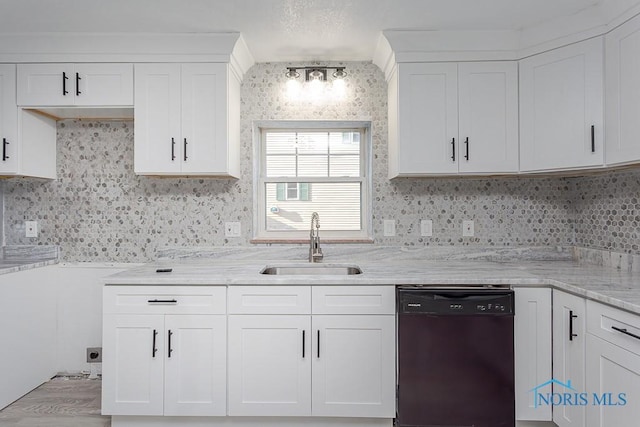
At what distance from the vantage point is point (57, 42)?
2.44 meters

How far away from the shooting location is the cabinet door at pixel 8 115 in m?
2.44

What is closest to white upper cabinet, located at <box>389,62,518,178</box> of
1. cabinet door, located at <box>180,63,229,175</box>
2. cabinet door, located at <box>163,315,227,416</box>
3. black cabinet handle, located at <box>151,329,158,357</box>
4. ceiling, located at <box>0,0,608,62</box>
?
ceiling, located at <box>0,0,608,62</box>

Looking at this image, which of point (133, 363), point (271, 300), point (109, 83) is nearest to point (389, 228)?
point (271, 300)

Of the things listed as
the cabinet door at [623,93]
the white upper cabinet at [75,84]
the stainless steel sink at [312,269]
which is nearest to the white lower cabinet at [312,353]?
the stainless steel sink at [312,269]

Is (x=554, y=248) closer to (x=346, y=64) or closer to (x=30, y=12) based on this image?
(x=346, y=64)

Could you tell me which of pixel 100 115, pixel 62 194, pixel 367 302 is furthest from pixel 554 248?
pixel 62 194

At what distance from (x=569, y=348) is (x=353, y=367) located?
108cm

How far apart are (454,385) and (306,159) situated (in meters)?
1.82

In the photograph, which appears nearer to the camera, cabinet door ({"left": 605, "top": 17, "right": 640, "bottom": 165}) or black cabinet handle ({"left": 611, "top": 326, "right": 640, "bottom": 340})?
black cabinet handle ({"left": 611, "top": 326, "right": 640, "bottom": 340})

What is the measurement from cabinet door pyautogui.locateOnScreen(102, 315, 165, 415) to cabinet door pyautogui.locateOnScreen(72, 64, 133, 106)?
4.43 ft

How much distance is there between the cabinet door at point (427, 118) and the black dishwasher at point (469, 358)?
875 millimetres

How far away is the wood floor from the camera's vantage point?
2.25 m

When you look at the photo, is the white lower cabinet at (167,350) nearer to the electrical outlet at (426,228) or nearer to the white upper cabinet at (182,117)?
the white upper cabinet at (182,117)

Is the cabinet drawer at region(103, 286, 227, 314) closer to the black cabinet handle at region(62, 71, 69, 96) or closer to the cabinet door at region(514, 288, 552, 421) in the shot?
the black cabinet handle at region(62, 71, 69, 96)
